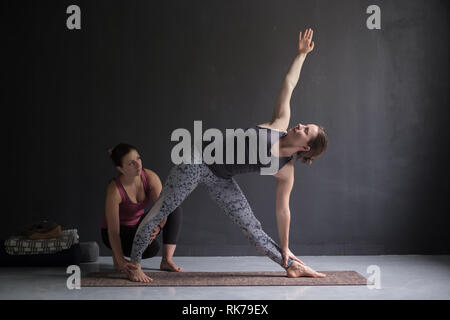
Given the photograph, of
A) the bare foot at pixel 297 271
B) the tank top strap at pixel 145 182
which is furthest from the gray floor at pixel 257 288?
the tank top strap at pixel 145 182

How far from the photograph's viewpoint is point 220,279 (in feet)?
11.9

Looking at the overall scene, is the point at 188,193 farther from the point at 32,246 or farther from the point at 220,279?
the point at 32,246

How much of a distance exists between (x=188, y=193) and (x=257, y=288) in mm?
702

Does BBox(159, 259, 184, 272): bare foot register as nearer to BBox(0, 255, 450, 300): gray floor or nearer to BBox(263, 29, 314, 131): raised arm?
BBox(0, 255, 450, 300): gray floor

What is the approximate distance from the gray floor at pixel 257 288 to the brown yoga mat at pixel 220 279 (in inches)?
3.5

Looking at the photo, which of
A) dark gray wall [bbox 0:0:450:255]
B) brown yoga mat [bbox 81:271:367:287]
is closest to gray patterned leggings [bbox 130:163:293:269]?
brown yoga mat [bbox 81:271:367:287]

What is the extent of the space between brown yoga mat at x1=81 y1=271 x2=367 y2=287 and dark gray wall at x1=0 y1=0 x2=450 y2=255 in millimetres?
974

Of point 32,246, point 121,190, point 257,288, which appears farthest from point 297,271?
point 32,246

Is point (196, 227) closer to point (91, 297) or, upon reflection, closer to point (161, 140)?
point (161, 140)

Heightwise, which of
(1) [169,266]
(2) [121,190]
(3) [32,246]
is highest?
(2) [121,190]

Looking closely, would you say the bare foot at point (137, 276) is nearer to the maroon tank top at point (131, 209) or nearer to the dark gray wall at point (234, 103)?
the maroon tank top at point (131, 209)

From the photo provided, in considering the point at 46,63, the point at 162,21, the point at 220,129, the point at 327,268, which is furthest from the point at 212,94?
the point at 327,268

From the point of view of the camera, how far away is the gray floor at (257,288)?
3.13m

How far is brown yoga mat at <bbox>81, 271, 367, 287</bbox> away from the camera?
3439mm
